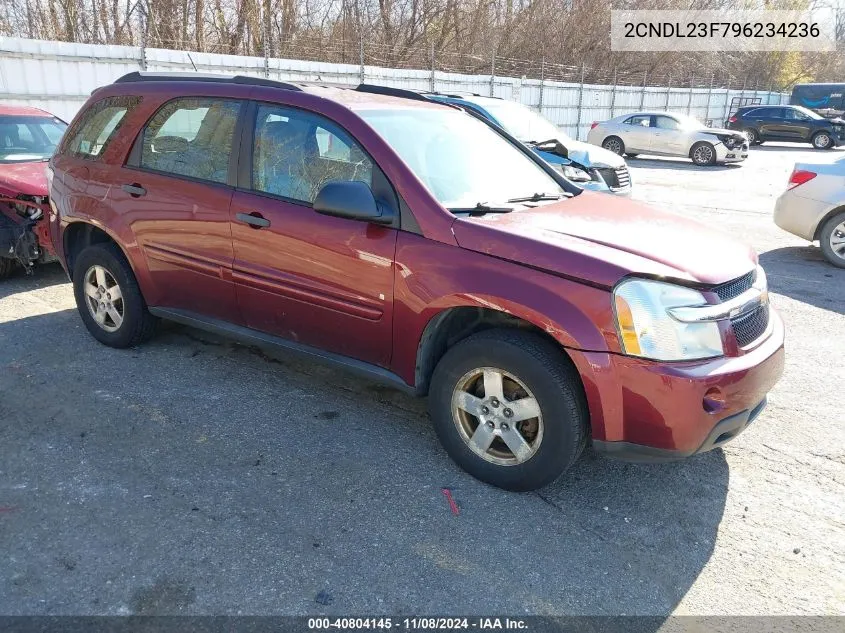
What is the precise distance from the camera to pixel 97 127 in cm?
452

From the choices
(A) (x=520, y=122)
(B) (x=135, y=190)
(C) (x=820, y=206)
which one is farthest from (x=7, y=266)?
(C) (x=820, y=206)

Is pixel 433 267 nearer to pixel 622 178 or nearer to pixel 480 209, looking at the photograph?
pixel 480 209

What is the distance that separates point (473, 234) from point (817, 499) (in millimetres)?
2072

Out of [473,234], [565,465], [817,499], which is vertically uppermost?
[473,234]

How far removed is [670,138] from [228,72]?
42.1 ft

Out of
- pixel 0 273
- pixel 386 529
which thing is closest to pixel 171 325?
pixel 0 273

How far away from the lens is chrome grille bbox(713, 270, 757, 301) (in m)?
2.81

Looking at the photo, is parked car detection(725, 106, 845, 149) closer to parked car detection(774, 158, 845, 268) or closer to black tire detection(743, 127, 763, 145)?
black tire detection(743, 127, 763, 145)

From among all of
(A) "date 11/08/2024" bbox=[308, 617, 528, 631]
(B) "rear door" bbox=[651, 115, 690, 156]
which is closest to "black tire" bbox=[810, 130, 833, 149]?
(B) "rear door" bbox=[651, 115, 690, 156]

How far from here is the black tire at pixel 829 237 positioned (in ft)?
24.5

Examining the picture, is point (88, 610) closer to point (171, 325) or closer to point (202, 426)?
point (202, 426)

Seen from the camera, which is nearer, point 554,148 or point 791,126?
point 554,148

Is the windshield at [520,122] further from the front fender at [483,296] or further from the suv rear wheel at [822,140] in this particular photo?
the suv rear wheel at [822,140]

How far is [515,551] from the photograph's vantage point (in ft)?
8.84
